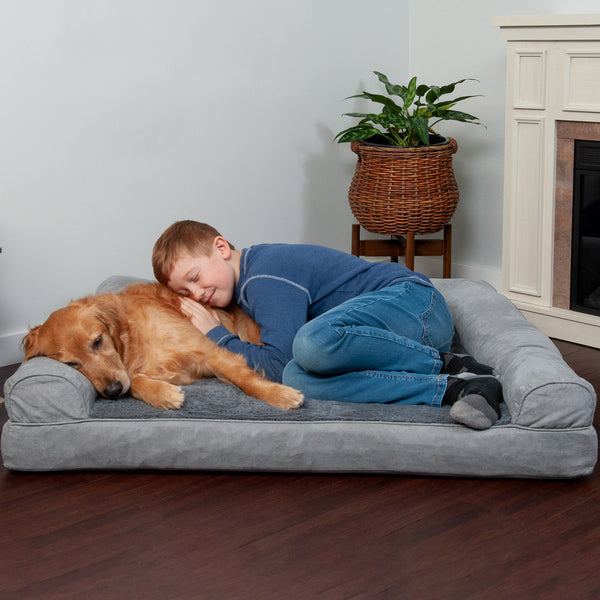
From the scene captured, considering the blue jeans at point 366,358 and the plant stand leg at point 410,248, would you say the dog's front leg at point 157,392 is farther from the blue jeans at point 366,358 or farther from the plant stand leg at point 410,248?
the plant stand leg at point 410,248

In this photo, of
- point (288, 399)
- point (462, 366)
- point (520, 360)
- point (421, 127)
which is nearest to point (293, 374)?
point (288, 399)

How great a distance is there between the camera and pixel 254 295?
101 inches

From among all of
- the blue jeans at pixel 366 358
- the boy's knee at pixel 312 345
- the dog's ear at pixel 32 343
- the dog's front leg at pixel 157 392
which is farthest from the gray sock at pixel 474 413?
the dog's ear at pixel 32 343

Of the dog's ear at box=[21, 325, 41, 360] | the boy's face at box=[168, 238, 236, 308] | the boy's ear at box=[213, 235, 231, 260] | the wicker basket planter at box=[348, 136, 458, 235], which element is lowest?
the dog's ear at box=[21, 325, 41, 360]

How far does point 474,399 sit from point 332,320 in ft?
1.46

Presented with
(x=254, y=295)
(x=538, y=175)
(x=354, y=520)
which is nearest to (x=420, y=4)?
(x=538, y=175)

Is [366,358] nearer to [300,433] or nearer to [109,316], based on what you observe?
[300,433]

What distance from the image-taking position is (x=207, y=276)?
8.59ft

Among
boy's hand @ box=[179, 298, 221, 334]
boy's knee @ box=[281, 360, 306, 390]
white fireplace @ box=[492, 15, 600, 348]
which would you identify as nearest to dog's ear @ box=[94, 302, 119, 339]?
boy's hand @ box=[179, 298, 221, 334]

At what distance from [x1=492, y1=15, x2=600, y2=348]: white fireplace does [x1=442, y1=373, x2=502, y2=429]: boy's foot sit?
49.8 inches

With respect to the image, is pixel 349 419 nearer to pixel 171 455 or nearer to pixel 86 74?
pixel 171 455

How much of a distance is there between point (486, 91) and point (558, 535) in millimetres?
A: 2818

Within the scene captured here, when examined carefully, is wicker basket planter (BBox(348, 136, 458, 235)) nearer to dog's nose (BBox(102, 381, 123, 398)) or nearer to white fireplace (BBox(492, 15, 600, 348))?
white fireplace (BBox(492, 15, 600, 348))

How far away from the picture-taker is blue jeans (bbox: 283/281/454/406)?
2291 mm
